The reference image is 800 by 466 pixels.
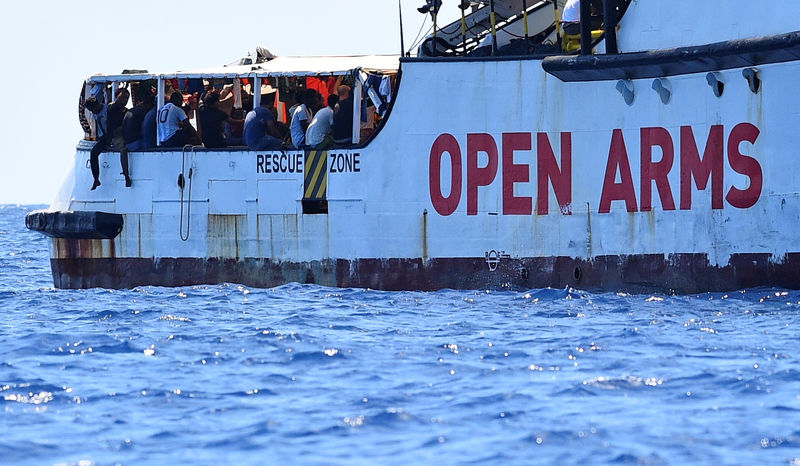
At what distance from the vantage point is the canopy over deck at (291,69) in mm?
18906

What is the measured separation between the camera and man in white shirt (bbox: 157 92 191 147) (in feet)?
63.4

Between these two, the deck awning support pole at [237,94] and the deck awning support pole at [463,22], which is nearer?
the deck awning support pole at [463,22]

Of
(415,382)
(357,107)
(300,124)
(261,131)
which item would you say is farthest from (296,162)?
(415,382)

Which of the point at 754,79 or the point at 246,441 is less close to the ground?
the point at 754,79

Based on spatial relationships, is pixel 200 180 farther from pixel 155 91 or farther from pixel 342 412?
pixel 342 412

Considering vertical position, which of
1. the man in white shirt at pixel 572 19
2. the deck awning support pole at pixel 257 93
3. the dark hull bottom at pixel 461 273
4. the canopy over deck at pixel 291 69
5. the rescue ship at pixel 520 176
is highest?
the man in white shirt at pixel 572 19

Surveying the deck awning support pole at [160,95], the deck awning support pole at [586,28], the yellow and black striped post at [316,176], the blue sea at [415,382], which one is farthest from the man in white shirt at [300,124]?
the deck awning support pole at [586,28]

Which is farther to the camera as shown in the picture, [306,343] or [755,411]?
[306,343]

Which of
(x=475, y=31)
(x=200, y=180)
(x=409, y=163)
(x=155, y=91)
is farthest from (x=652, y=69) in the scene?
(x=155, y=91)

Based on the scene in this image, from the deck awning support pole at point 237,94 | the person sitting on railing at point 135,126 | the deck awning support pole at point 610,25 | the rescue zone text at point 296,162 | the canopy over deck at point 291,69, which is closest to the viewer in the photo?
the deck awning support pole at point 610,25

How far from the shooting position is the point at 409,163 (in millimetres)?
17375

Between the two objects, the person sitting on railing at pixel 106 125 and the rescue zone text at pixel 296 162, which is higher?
the person sitting on railing at pixel 106 125

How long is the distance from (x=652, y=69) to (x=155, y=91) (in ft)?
27.6

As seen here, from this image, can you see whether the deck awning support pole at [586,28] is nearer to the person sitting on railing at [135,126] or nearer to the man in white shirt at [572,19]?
the man in white shirt at [572,19]
